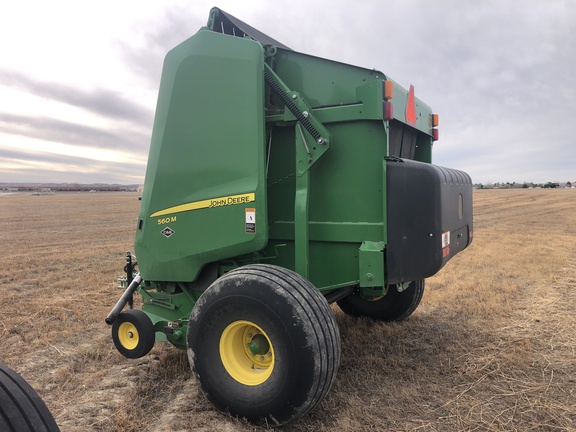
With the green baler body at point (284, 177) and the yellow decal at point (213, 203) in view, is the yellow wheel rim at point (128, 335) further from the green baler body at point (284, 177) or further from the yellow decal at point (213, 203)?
the yellow decal at point (213, 203)

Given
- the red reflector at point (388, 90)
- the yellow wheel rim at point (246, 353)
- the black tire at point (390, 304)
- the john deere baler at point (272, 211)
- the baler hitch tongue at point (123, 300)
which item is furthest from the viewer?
the black tire at point (390, 304)

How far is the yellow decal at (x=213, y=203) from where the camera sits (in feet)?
9.78

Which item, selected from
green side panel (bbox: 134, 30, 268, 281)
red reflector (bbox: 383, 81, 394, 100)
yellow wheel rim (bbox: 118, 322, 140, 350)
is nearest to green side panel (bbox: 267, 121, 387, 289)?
red reflector (bbox: 383, 81, 394, 100)

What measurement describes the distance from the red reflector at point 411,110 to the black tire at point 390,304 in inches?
70.5

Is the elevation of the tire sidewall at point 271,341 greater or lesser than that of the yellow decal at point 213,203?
lesser

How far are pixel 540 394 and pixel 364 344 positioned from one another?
4.90 feet

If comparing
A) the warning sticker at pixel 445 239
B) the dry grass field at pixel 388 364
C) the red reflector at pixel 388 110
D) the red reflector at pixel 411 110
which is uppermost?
the red reflector at pixel 411 110

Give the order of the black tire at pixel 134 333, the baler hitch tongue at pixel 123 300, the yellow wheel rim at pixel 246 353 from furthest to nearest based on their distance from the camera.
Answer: the baler hitch tongue at pixel 123 300 → the black tire at pixel 134 333 → the yellow wheel rim at pixel 246 353

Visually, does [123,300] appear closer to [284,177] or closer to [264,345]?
[264,345]

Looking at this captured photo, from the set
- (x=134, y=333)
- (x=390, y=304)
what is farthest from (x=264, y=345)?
(x=390, y=304)

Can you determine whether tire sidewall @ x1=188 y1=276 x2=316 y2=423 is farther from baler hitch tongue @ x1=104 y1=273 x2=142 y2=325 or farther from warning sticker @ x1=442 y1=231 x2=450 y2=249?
warning sticker @ x1=442 y1=231 x2=450 y2=249

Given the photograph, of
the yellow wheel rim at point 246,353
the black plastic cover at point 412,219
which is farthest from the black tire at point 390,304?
the yellow wheel rim at point 246,353

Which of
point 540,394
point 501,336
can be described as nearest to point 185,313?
point 540,394

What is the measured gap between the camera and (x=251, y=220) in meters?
2.97
